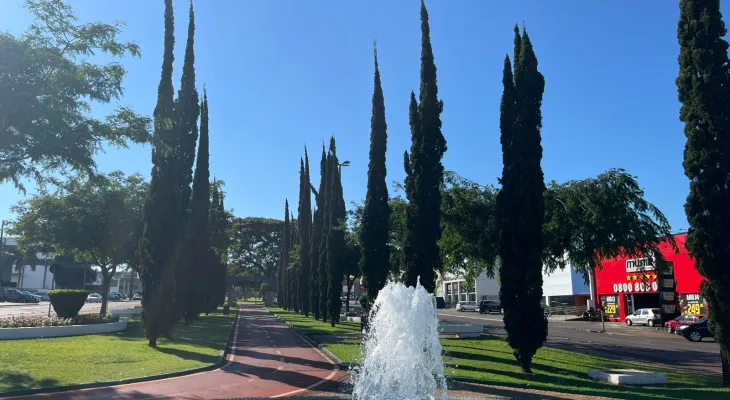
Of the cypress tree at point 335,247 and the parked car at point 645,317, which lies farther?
the parked car at point 645,317

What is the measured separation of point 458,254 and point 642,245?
741 cm

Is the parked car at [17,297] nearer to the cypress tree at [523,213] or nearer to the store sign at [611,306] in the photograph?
the store sign at [611,306]

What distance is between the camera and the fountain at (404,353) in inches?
424

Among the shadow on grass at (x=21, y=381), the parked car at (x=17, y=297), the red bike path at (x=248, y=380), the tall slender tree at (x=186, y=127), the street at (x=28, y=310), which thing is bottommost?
the red bike path at (x=248, y=380)

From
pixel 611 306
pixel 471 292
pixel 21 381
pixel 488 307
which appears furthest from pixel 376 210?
pixel 471 292

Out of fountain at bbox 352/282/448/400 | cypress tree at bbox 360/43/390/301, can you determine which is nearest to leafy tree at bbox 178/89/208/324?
cypress tree at bbox 360/43/390/301

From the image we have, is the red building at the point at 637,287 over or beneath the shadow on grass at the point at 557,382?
over

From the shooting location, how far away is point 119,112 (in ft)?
55.5

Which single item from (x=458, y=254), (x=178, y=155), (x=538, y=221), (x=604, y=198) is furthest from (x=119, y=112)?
(x=604, y=198)

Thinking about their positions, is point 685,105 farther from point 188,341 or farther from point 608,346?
point 188,341

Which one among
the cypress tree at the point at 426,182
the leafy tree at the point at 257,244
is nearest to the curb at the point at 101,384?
the cypress tree at the point at 426,182

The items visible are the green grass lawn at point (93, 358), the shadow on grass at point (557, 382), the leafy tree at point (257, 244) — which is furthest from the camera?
the leafy tree at point (257, 244)

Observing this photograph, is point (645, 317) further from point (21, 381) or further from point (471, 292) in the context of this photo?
point (21, 381)

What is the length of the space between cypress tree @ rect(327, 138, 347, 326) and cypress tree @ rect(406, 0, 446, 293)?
16.3 metres
